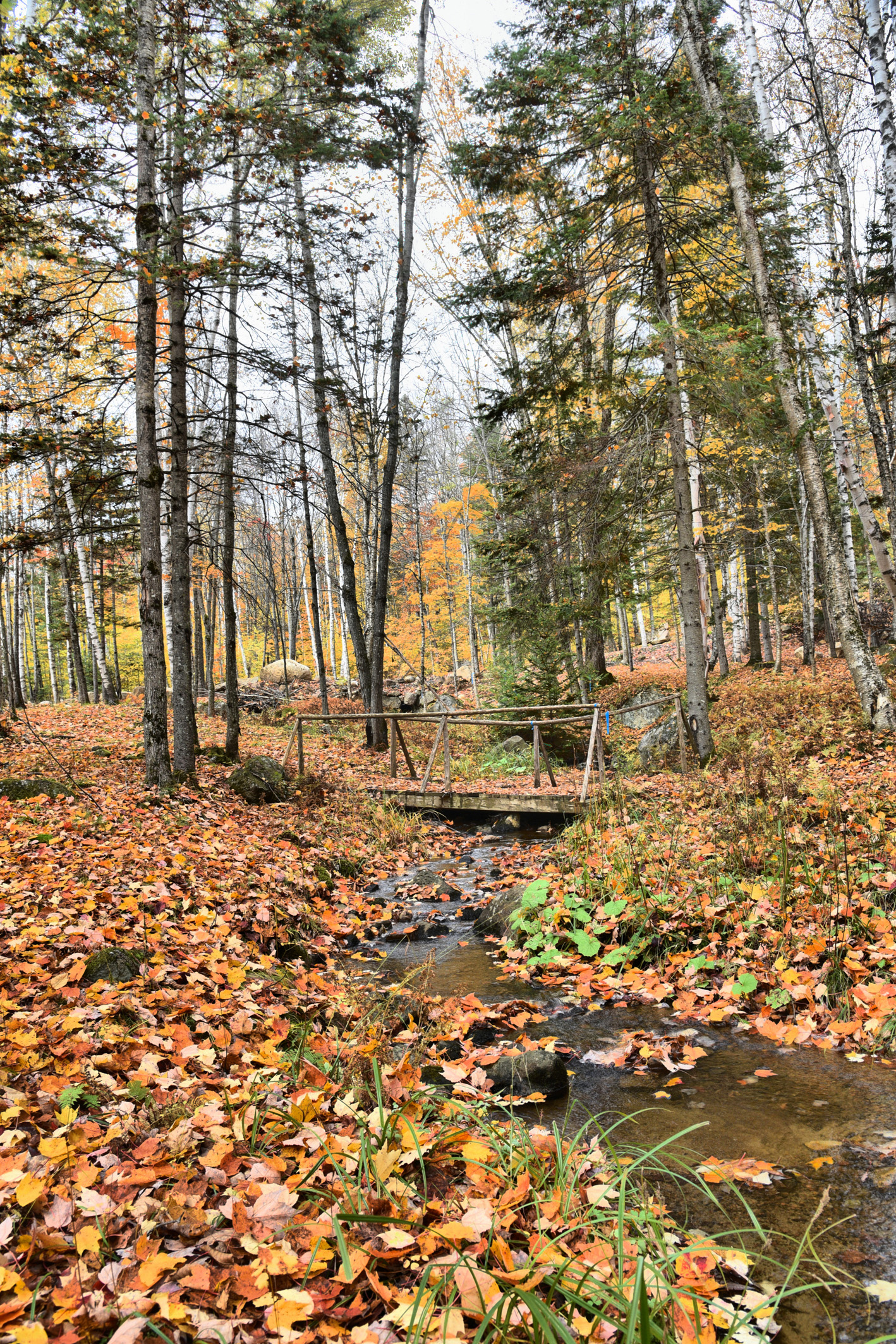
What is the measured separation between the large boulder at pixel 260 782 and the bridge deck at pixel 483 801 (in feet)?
5.52

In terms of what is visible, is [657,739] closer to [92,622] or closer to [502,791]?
[502,791]

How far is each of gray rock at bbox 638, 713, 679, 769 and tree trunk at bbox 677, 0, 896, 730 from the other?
2936mm

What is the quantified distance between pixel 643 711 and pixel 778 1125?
1148cm

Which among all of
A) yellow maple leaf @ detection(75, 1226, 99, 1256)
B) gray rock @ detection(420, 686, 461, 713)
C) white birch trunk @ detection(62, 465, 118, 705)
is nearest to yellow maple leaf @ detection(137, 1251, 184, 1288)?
yellow maple leaf @ detection(75, 1226, 99, 1256)

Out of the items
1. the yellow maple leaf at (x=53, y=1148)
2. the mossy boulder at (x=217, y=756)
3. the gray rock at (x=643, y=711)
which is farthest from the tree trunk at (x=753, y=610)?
the yellow maple leaf at (x=53, y=1148)

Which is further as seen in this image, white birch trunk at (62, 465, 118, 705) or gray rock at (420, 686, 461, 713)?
gray rock at (420, 686, 461, 713)

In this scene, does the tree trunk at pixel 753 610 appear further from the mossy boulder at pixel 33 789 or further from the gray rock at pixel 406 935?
the mossy boulder at pixel 33 789

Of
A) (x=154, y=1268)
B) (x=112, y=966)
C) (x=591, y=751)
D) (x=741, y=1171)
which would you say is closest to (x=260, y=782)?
(x=591, y=751)

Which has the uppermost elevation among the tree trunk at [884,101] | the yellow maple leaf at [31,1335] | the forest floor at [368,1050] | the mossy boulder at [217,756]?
the tree trunk at [884,101]

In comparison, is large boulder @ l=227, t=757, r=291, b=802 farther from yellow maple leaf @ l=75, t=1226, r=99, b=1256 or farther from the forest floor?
yellow maple leaf @ l=75, t=1226, r=99, b=1256

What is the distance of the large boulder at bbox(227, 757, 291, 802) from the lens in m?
9.41

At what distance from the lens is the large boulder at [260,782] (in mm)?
9414

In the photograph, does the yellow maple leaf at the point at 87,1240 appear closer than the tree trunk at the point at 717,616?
Yes

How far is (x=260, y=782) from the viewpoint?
31.4 feet
